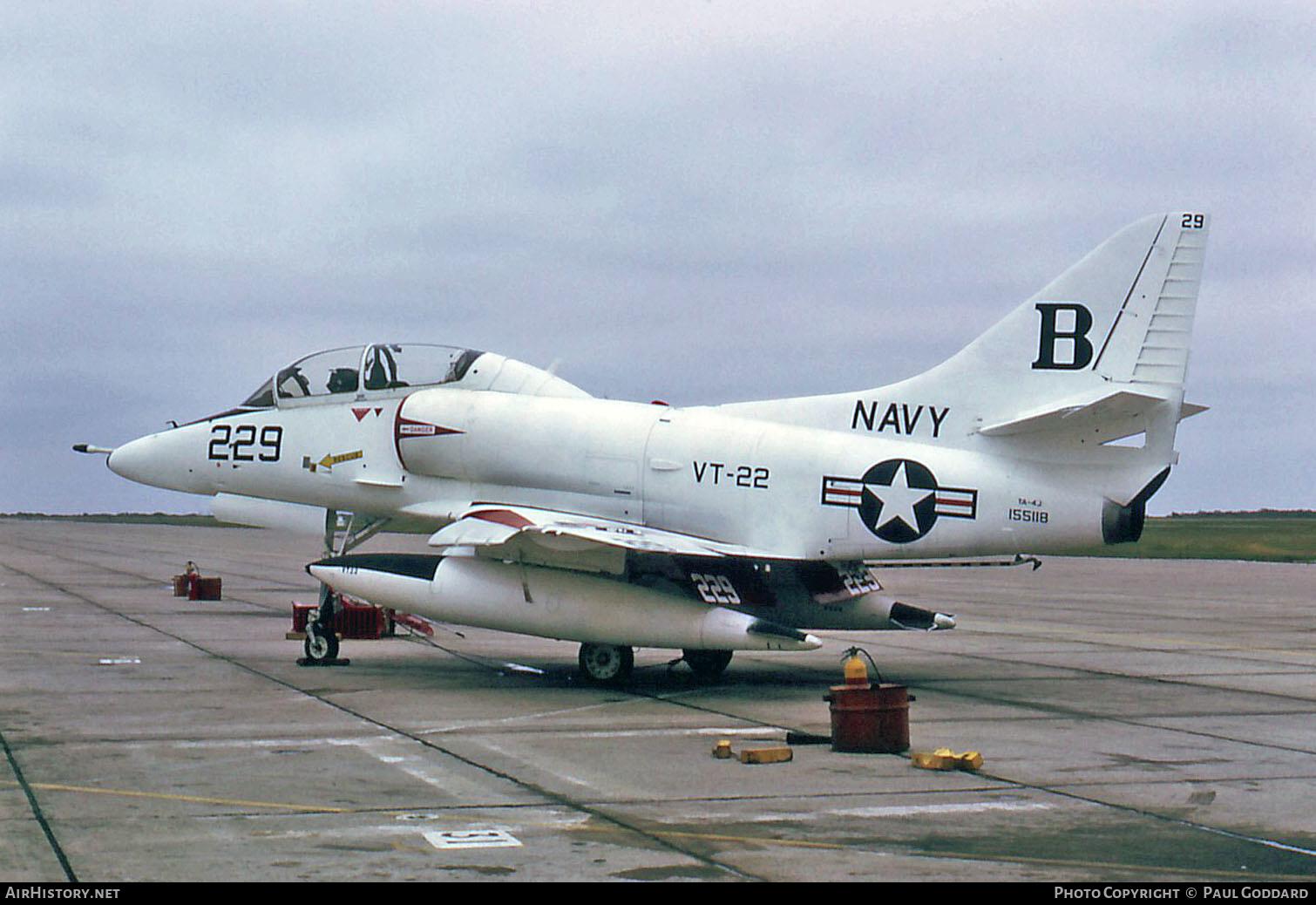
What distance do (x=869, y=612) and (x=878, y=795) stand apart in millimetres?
6867

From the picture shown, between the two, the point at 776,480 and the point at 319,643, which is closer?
the point at 776,480

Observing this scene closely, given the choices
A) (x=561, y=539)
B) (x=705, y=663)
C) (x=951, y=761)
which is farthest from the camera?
(x=705, y=663)

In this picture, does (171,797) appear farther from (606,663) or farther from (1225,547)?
(1225,547)

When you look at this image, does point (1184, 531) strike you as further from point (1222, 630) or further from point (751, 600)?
point (751, 600)

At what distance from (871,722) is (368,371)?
27.6 ft

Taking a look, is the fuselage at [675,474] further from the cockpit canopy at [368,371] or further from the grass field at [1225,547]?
the grass field at [1225,547]

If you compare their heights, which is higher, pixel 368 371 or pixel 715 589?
pixel 368 371

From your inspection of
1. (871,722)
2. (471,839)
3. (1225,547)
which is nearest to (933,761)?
(871,722)

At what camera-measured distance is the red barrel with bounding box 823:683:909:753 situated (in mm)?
11188

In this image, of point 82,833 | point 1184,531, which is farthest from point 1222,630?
point 1184,531

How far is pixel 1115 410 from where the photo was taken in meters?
14.5

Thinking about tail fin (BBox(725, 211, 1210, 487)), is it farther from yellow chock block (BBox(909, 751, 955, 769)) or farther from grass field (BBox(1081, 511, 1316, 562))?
grass field (BBox(1081, 511, 1316, 562))

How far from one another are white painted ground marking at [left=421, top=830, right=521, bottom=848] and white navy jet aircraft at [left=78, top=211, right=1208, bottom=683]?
6.14 meters

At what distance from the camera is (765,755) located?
10672 mm
